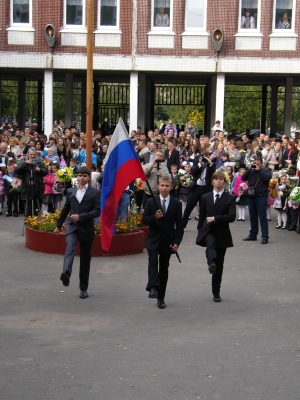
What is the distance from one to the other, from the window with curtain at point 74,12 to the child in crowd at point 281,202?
50.5 feet

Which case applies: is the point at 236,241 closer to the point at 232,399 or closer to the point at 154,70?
the point at 232,399

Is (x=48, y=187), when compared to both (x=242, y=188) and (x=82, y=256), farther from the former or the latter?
(x=82, y=256)

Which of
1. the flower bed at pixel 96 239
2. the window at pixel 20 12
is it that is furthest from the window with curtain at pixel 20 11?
the flower bed at pixel 96 239

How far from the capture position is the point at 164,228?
1027 centimetres

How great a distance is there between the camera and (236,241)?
16094 millimetres

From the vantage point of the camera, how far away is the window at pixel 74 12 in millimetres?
30891

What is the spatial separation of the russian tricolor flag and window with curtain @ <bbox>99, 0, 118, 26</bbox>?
21078 mm

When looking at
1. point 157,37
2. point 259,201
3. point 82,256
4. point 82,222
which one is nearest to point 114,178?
point 82,222

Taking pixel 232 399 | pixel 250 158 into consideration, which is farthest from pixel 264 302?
pixel 250 158

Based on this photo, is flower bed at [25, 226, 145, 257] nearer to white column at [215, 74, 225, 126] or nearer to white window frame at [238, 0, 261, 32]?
white column at [215, 74, 225, 126]

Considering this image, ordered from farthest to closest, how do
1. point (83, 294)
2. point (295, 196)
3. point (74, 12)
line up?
1. point (74, 12)
2. point (295, 196)
3. point (83, 294)

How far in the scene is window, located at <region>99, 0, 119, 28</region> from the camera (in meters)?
30.9

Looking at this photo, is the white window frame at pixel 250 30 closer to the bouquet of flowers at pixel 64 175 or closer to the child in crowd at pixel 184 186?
the child in crowd at pixel 184 186

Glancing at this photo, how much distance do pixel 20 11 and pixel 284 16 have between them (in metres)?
10.4
